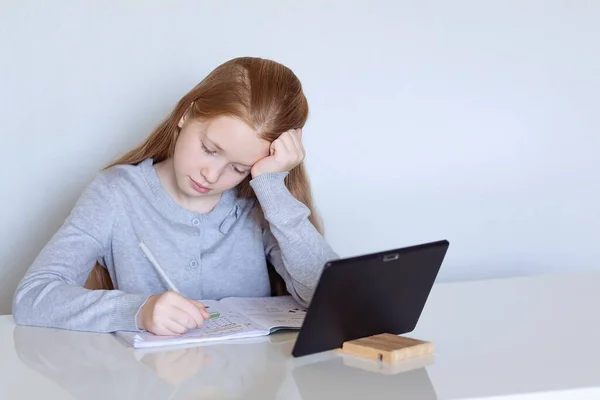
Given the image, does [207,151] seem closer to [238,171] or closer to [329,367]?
[238,171]

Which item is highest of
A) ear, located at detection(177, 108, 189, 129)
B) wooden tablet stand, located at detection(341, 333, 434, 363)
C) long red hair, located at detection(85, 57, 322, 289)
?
long red hair, located at detection(85, 57, 322, 289)

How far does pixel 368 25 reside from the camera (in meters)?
2.05

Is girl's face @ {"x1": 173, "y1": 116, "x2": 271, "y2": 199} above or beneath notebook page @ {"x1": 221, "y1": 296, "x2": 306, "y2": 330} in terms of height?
above

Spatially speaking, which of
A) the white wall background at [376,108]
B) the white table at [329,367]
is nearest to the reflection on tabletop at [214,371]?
the white table at [329,367]

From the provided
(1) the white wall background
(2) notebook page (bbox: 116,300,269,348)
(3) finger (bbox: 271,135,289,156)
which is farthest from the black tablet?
(1) the white wall background

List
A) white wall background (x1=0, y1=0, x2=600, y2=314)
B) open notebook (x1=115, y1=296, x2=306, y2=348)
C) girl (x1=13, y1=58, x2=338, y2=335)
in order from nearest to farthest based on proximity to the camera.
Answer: open notebook (x1=115, y1=296, x2=306, y2=348) < girl (x1=13, y1=58, x2=338, y2=335) < white wall background (x1=0, y1=0, x2=600, y2=314)

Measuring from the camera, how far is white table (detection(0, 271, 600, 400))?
862mm

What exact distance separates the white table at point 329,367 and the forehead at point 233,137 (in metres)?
0.37

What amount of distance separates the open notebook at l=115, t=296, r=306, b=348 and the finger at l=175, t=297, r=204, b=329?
0.02m

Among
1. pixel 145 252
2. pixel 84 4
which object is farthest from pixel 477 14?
pixel 145 252

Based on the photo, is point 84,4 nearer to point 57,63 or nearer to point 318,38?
point 57,63

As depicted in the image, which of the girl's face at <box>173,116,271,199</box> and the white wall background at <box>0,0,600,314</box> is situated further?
the white wall background at <box>0,0,600,314</box>

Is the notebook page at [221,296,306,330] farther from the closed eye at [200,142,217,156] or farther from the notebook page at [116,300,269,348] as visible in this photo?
the closed eye at [200,142,217,156]

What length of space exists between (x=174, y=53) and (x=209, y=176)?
0.64 metres
